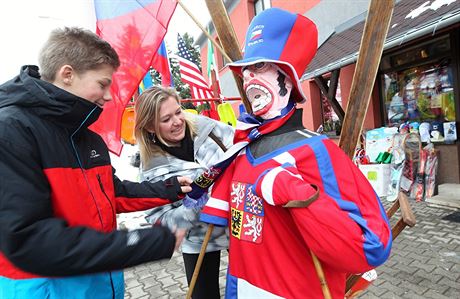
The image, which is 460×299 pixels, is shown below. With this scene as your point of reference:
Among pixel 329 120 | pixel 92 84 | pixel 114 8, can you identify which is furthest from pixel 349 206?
pixel 329 120

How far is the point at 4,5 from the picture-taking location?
198 centimetres

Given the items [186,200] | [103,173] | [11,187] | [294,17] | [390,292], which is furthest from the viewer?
[390,292]

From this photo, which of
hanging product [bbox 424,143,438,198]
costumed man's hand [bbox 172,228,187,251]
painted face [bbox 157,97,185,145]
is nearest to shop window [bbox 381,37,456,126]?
hanging product [bbox 424,143,438,198]

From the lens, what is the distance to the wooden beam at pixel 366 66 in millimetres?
1326

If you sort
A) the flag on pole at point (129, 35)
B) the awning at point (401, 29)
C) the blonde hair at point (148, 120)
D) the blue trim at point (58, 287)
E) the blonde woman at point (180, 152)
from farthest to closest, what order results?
the awning at point (401, 29) < the flag on pole at point (129, 35) < the blonde hair at point (148, 120) < the blonde woman at point (180, 152) < the blue trim at point (58, 287)

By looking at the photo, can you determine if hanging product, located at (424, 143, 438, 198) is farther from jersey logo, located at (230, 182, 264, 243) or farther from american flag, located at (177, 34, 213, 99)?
jersey logo, located at (230, 182, 264, 243)

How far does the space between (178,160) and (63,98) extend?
3.28 feet

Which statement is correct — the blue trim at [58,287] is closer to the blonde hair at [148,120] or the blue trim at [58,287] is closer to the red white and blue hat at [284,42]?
the blonde hair at [148,120]

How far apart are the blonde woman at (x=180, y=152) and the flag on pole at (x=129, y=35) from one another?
0.68 m

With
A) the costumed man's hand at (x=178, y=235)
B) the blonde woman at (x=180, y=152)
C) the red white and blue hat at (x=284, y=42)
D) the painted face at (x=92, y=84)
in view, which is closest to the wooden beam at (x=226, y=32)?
the red white and blue hat at (x=284, y=42)

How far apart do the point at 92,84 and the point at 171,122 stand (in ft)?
2.91

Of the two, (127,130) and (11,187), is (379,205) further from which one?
(127,130)

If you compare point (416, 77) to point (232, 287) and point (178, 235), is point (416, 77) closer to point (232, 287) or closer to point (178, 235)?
point (232, 287)

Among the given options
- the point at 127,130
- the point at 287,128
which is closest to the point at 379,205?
the point at 287,128
